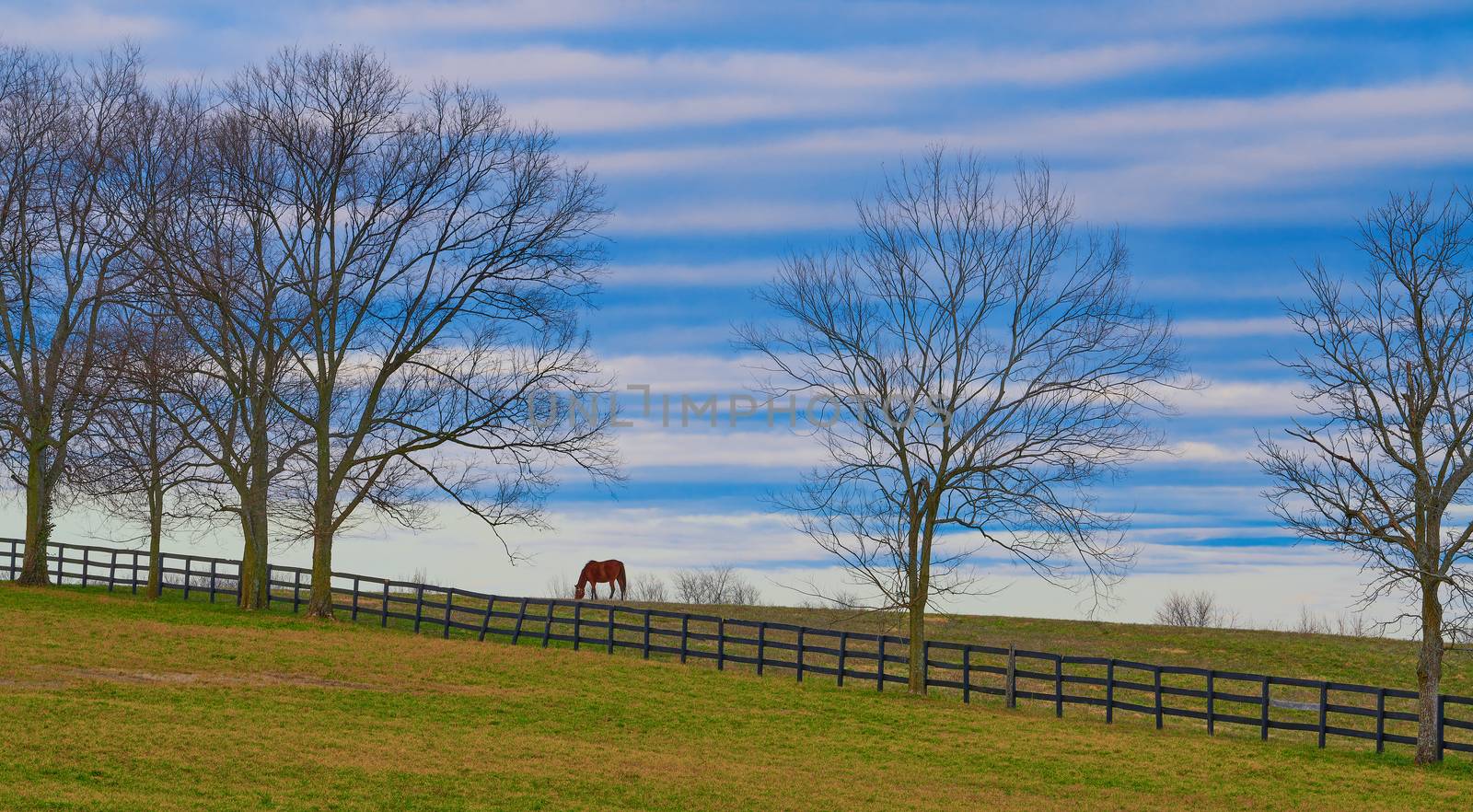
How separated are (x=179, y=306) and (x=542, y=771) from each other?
69.1 ft

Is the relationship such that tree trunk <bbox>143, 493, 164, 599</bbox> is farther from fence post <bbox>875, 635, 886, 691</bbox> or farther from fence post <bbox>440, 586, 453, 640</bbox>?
fence post <bbox>875, 635, 886, 691</bbox>

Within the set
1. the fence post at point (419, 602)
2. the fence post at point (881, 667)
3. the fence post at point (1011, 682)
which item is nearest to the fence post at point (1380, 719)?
the fence post at point (1011, 682)

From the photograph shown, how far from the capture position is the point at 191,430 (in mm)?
34156

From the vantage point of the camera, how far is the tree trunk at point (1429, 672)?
2028cm

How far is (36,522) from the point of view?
35594 mm

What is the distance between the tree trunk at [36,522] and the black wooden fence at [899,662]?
234 cm

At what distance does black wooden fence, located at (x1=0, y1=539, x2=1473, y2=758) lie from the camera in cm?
2256

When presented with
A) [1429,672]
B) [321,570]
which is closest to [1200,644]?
[1429,672]

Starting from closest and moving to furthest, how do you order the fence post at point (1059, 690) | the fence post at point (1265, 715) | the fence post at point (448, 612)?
the fence post at point (1265, 715)
the fence post at point (1059, 690)
the fence post at point (448, 612)

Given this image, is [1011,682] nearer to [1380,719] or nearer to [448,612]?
[1380,719]

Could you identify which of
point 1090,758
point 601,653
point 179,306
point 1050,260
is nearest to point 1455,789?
point 1090,758

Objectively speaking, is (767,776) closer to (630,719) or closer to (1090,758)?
(630,719)

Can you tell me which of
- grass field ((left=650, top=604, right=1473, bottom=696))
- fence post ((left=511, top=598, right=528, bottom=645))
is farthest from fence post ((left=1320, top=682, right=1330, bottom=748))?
fence post ((left=511, top=598, right=528, bottom=645))

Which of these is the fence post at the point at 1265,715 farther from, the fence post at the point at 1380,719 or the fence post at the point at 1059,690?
the fence post at the point at 1059,690
